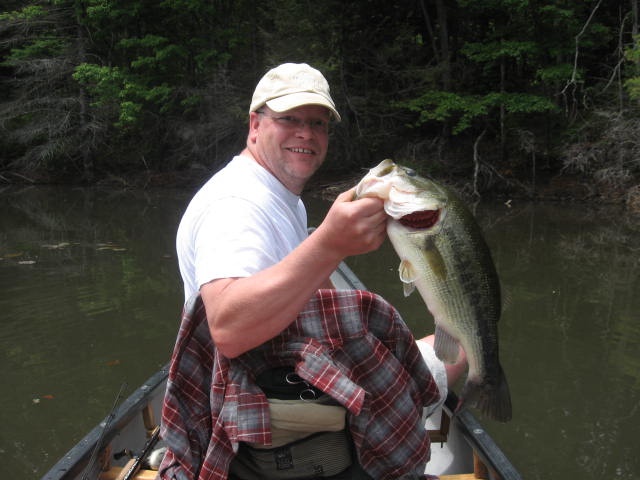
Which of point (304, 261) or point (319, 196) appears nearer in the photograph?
point (304, 261)

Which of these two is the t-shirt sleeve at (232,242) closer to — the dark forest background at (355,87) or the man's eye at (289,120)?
the man's eye at (289,120)

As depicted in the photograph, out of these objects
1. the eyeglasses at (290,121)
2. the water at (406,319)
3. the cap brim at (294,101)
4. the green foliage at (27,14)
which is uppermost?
the green foliage at (27,14)

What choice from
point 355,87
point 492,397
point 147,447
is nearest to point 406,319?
point 147,447

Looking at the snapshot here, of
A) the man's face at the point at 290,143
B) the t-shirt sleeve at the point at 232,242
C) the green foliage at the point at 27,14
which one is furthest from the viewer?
the green foliage at the point at 27,14

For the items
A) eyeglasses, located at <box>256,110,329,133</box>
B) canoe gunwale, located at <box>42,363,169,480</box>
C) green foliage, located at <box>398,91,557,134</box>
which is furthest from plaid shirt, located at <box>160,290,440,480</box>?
green foliage, located at <box>398,91,557,134</box>

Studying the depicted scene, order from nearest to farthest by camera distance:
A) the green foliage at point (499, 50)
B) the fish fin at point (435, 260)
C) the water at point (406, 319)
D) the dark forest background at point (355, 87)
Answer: the fish fin at point (435, 260), the water at point (406, 319), the green foliage at point (499, 50), the dark forest background at point (355, 87)

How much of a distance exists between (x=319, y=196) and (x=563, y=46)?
28.2ft

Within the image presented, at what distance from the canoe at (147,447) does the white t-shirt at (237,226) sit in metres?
0.90

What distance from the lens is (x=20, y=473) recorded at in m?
4.25

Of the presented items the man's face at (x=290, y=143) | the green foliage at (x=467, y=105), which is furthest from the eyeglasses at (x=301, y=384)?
the green foliage at (x=467, y=105)

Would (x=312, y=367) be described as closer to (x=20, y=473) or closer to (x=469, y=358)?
(x=469, y=358)

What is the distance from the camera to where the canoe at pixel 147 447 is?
2.34 meters

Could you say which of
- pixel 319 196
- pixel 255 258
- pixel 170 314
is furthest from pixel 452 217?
pixel 319 196

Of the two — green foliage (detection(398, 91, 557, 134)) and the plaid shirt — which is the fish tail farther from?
green foliage (detection(398, 91, 557, 134))
